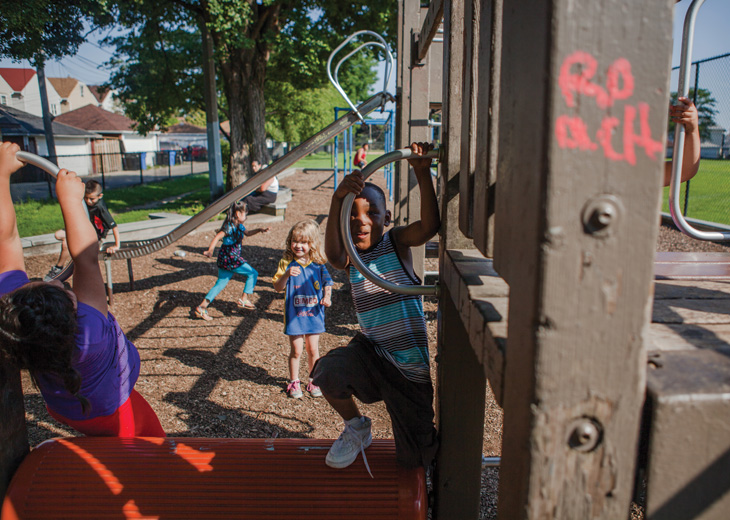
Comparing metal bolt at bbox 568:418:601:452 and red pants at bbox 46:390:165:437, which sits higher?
metal bolt at bbox 568:418:601:452

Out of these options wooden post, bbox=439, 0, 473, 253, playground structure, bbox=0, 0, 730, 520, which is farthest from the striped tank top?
playground structure, bbox=0, 0, 730, 520

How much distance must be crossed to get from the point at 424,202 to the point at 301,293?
226cm

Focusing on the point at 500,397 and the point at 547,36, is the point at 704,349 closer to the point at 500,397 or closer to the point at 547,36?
the point at 500,397

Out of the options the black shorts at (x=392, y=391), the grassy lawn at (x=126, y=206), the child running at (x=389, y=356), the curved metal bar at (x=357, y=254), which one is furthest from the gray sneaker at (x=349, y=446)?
the grassy lawn at (x=126, y=206)

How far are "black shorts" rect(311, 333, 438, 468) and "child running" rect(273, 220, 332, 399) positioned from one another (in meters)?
2.05

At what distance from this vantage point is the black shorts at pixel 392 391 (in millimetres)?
1894

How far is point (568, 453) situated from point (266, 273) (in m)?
7.15

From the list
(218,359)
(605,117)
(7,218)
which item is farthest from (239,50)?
(605,117)

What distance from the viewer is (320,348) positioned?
4996 millimetres

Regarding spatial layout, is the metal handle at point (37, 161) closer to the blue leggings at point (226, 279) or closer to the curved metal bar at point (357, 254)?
the curved metal bar at point (357, 254)

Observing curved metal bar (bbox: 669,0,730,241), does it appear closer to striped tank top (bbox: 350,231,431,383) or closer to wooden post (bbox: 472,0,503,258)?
striped tank top (bbox: 350,231,431,383)

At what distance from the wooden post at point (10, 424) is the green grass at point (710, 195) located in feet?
42.2

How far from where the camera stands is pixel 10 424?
1993 mm

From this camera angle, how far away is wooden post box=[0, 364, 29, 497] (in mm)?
1951
